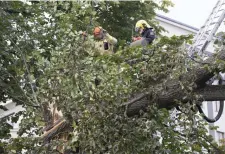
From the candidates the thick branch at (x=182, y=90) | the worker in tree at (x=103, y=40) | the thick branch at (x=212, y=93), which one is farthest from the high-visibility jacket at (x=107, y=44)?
the thick branch at (x=212, y=93)

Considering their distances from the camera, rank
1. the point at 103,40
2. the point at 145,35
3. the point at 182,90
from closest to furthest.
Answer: the point at 182,90 → the point at 103,40 → the point at 145,35

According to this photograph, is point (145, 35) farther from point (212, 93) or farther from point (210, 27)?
point (212, 93)

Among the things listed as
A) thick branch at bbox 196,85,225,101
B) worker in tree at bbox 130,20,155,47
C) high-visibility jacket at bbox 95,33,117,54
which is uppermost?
thick branch at bbox 196,85,225,101

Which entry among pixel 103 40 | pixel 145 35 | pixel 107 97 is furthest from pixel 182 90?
pixel 145 35

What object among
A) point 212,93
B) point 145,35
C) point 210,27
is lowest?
point 210,27

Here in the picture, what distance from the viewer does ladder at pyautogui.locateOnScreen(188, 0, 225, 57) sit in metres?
7.99

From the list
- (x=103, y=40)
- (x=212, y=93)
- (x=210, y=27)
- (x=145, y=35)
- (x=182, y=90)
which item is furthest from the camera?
(x=210, y=27)

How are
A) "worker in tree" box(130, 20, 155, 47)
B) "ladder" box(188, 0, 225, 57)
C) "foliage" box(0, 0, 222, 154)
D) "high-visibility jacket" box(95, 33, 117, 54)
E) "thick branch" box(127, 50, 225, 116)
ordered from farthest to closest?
"ladder" box(188, 0, 225, 57) → "worker in tree" box(130, 20, 155, 47) → "high-visibility jacket" box(95, 33, 117, 54) → "foliage" box(0, 0, 222, 154) → "thick branch" box(127, 50, 225, 116)

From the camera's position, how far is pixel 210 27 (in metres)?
8.51

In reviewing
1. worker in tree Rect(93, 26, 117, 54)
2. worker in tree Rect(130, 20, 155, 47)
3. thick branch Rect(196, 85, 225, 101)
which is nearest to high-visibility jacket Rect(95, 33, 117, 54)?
worker in tree Rect(93, 26, 117, 54)

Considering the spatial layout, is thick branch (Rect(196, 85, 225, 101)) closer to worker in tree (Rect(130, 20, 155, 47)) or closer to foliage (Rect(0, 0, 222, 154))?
foliage (Rect(0, 0, 222, 154))

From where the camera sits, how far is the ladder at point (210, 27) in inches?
315

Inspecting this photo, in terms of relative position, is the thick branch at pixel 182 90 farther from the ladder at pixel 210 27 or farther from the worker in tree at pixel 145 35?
the ladder at pixel 210 27

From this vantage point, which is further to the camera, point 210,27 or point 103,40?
point 210,27
